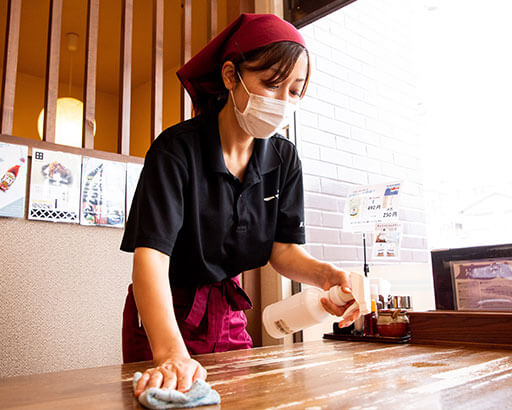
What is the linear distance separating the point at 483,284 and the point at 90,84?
165 centimetres

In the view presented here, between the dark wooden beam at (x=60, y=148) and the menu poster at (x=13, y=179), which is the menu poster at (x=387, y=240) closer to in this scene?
the dark wooden beam at (x=60, y=148)

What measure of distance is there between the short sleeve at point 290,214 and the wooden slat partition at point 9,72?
1046 millimetres

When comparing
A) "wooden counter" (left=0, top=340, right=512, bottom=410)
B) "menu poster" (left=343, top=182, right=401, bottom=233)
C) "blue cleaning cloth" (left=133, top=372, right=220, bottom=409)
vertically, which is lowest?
"wooden counter" (left=0, top=340, right=512, bottom=410)

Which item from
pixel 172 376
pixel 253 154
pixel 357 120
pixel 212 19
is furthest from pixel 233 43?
pixel 357 120

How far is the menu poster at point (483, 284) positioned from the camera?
1.36 meters

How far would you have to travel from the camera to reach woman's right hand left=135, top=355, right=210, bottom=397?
723mm

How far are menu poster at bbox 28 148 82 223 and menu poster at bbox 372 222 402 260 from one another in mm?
1251

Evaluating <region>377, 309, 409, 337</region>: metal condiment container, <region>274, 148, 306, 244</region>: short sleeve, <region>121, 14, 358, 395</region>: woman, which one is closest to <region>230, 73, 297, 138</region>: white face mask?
<region>121, 14, 358, 395</region>: woman

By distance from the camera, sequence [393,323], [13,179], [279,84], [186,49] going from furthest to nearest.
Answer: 1. [186,49]
2. [13,179]
3. [393,323]
4. [279,84]

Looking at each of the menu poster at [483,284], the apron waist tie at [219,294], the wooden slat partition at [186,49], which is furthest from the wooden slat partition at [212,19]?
the menu poster at [483,284]

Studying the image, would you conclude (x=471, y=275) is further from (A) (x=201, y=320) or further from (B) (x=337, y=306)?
(A) (x=201, y=320)

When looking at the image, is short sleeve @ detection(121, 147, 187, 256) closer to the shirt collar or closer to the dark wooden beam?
the shirt collar

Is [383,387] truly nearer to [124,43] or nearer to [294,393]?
[294,393]

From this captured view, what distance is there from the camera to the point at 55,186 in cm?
176
